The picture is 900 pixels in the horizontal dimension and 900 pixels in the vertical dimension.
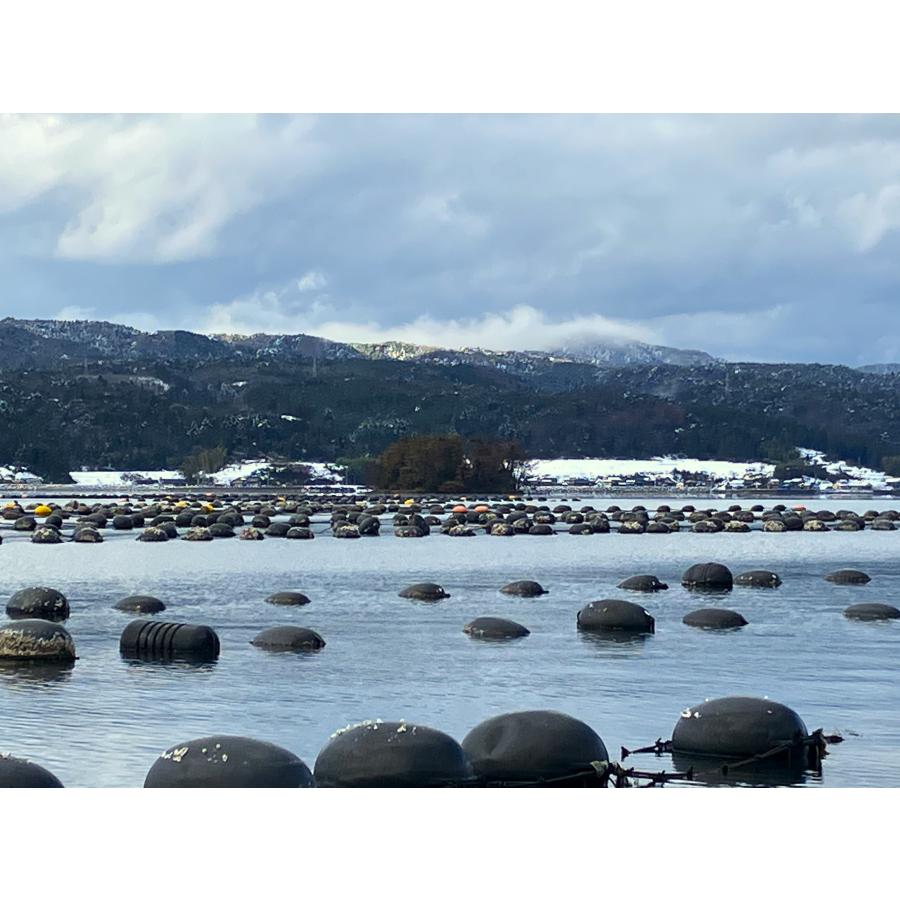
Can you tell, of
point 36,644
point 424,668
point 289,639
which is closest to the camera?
point 424,668

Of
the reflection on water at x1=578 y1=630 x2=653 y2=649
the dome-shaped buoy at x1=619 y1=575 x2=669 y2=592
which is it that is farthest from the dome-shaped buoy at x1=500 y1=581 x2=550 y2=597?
the reflection on water at x1=578 y1=630 x2=653 y2=649

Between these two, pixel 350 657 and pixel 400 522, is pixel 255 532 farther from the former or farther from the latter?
pixel 350 657

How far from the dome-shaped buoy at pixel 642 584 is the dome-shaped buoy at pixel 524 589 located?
282 centimetres

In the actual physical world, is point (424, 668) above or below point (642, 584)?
below

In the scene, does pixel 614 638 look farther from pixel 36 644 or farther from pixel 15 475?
pixel 15 475

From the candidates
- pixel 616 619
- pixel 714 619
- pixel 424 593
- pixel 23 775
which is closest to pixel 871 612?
pixel 714 619

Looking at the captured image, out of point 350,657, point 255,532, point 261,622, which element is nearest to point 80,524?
point 255,532

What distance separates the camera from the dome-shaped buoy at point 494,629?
31078 mm

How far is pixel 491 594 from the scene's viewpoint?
42.2m

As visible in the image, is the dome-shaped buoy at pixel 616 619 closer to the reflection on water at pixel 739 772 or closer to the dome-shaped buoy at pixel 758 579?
the dome-shaped buoy at pixel 758 579

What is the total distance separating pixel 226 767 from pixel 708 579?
32302 millimetres

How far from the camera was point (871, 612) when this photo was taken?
3584 cm

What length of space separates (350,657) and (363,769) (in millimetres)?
12163

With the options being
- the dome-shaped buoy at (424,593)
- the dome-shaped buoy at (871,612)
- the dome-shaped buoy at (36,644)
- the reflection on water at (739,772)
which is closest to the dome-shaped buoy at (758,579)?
the dome-shaped buoy at (871,612)
